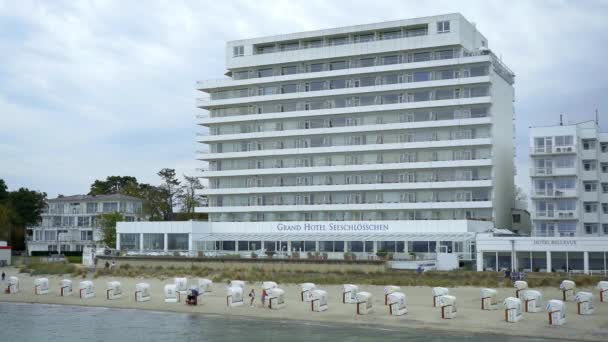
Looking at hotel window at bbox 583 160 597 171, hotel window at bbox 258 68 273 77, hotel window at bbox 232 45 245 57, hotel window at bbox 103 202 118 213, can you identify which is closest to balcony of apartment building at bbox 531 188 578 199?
hotel window at bbox 583 160 597 171

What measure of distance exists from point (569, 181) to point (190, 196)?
70.7 metres

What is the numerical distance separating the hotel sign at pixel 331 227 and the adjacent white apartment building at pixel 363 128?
89 cm

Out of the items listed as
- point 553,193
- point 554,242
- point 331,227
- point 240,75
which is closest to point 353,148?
point 331,227

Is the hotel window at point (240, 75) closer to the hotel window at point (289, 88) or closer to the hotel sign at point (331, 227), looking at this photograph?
the hotel window at point (289, 88)

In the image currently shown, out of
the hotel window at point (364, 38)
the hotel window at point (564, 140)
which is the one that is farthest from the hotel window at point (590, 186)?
the hotel window at point (364, 38)

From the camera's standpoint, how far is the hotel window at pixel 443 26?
3782 inches

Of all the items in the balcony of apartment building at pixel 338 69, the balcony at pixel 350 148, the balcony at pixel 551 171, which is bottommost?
the balcony at pixel 551 171

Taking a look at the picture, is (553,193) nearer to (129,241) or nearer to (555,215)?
(555,215)

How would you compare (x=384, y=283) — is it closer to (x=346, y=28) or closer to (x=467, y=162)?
(x=467, y=162)

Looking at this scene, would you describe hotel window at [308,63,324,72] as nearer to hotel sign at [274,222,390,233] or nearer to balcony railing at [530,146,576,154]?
hotel sign at [274,222,390,233]

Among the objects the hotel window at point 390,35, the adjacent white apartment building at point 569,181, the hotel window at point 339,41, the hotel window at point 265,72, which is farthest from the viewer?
the hotel window at point 265,72

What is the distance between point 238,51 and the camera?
110 meters

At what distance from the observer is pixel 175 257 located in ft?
298

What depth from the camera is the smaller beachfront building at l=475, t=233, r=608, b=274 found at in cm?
7450
